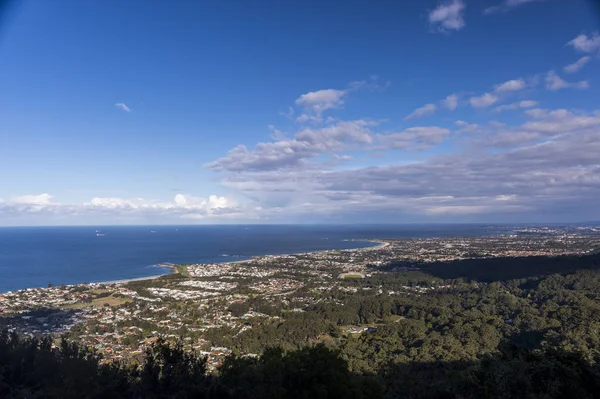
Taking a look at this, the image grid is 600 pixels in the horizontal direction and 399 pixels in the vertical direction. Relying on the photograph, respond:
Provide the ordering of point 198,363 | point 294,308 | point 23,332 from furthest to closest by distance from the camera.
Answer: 1. point 294,308
2. point 23,332
3. point 198,363

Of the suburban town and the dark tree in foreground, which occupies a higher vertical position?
the dark tree in foreground

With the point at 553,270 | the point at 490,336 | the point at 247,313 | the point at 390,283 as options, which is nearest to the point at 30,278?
the point at 247,313

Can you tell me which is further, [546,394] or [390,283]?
[390,283]

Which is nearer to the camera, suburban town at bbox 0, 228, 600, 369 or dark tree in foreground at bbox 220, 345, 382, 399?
dark tree in foreground at bbox 220, 345, 382, 399

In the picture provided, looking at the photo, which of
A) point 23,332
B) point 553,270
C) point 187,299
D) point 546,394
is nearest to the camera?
point 546,394

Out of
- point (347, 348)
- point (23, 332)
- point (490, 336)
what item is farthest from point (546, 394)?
point (23, 332)

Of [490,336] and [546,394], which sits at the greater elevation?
[546,394]

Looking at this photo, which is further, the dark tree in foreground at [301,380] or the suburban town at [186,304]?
the suburban town at [186,304]

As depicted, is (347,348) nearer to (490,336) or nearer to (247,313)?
(490,336)

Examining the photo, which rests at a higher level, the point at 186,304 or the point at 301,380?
the point at 301,380

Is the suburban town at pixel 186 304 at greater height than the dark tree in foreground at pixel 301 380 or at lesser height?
lesser

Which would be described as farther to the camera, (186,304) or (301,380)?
(186,304)
